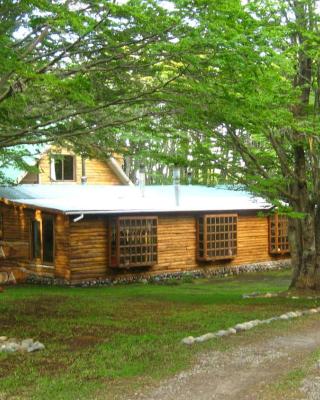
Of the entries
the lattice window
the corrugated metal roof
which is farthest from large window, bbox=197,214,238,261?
the lattice window

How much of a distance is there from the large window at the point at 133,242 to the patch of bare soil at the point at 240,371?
11.8 metres

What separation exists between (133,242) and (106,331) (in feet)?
36.2

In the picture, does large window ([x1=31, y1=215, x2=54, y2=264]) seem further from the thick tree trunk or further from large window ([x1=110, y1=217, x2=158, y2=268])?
the thick tree trunk

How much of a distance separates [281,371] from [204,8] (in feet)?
17.3

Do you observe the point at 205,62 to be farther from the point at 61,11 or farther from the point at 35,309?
the point at 35,309

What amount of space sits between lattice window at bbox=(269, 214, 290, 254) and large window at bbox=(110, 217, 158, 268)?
653 centimetres

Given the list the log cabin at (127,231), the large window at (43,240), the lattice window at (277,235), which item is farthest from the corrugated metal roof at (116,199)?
the lattice window at (277,235)

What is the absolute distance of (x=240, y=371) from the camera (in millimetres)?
7438

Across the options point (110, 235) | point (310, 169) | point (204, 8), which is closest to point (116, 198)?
point (110, 235)

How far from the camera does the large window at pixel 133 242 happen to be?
21.0 m

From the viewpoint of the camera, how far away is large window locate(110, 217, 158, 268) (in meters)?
21.0

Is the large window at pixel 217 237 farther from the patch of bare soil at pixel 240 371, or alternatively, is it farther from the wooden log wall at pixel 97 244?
the patch of bare soil at pixel 240 371

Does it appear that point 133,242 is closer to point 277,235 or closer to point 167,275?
point 167,275

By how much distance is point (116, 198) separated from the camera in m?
23.4
